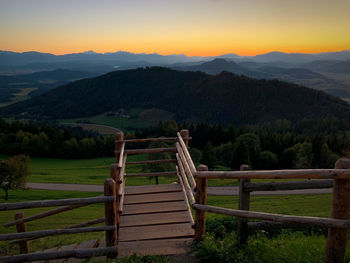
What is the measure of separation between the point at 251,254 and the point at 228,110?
151m

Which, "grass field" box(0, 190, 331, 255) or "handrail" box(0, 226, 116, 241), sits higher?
"handrail" box(0, 226, 116, 241)

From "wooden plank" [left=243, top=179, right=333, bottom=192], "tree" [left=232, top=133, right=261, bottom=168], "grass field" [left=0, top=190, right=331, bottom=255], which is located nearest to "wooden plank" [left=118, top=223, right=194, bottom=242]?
"wooden plank" [left=243, top=179, right=333, bottom=192]

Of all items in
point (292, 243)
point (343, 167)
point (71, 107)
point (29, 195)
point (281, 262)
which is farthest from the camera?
point (71, 107)

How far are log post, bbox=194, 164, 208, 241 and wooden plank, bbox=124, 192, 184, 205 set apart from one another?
82.8 inches

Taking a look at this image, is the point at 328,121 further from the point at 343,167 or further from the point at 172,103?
the point at 343,167

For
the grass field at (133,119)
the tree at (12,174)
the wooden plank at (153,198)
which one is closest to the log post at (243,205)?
the wooden plank at (153,198)

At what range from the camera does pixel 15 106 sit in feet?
602

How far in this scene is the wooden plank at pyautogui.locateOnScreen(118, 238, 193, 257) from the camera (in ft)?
16.7

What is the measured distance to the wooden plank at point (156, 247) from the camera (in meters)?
5.09

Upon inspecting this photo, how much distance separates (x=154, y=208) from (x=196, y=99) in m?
166

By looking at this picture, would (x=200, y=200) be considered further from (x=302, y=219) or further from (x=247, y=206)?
(x=302, y=219)

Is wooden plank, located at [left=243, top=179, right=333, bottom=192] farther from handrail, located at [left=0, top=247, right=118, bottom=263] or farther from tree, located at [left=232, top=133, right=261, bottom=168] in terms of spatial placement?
tree, located at [left=232, top=133, right=261, bottom=168]

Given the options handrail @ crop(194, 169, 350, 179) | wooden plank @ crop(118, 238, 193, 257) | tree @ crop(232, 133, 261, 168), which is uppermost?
handrail @ crop(194, 169, 350, 179)

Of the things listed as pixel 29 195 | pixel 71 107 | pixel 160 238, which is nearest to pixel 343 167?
pixel 160 238
